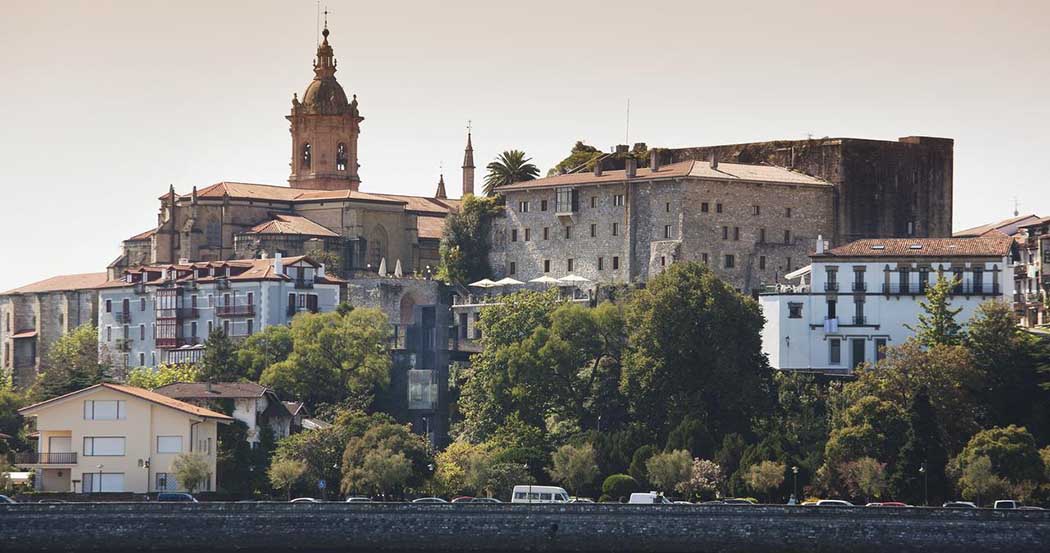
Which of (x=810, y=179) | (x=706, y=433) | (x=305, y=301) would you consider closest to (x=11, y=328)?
(x=305, y=301)

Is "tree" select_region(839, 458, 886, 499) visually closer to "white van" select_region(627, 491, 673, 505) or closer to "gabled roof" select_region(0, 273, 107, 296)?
"white van" select_region(627, 491, 673, 505)

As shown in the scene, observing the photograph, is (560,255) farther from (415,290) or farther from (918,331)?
(918,331)

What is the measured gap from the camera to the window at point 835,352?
372 ft

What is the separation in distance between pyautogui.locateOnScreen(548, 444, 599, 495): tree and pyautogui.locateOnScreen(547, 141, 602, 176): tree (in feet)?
125

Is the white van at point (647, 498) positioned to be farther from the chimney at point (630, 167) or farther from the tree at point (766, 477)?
the chimney at point (630, 167)

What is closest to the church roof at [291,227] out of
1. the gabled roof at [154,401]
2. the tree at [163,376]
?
the tree at [163,376]

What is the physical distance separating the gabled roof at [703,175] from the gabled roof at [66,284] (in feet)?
99.4

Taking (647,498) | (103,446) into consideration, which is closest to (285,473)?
(103,446)

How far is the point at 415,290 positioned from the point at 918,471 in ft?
155

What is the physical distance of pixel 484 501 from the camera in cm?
8962

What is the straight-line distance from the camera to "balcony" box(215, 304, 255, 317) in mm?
134875

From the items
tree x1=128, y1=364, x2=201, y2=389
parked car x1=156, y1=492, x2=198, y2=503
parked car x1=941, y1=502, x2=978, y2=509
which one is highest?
tree x1=128, y1=364, x2=201, y2=389

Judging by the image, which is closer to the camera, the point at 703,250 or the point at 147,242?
the point at 703,250

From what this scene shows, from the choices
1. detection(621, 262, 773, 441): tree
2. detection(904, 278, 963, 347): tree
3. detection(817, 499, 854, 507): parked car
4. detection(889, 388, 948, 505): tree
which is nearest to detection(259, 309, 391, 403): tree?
detection(621, 262, 773, 441): tree
